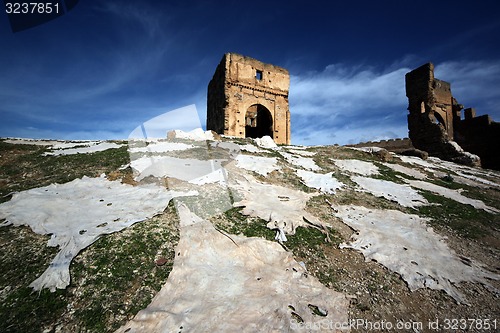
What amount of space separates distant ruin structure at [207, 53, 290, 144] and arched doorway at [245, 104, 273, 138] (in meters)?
0.19

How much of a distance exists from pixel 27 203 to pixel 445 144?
25461 mm

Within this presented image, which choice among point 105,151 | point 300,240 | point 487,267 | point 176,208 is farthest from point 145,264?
point 105,151

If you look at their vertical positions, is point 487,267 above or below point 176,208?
below

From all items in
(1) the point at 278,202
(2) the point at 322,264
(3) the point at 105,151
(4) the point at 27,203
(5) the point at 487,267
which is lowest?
(5) the point at 487,267

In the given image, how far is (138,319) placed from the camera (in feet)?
9.61

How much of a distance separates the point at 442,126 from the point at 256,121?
54.5 ft

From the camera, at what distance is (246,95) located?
1970 centimetres

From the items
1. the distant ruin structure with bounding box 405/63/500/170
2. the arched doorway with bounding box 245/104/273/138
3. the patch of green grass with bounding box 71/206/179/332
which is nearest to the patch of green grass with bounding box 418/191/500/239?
the patch of green grass with bounding box 71/206/179/332

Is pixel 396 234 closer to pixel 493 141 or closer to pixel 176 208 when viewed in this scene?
pixel 176 208

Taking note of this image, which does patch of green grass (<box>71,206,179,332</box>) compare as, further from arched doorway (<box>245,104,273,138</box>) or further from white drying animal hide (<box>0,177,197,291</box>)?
arched doorway (<box>245,104,273,138</box>)

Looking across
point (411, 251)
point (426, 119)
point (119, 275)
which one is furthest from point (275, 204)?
point (426, 119)

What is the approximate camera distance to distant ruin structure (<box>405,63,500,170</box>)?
1998cm

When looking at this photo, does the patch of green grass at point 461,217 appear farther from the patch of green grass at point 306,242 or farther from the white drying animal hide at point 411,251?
the patch of green grass at point 306,242

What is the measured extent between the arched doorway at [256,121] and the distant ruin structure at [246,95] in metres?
0.19
